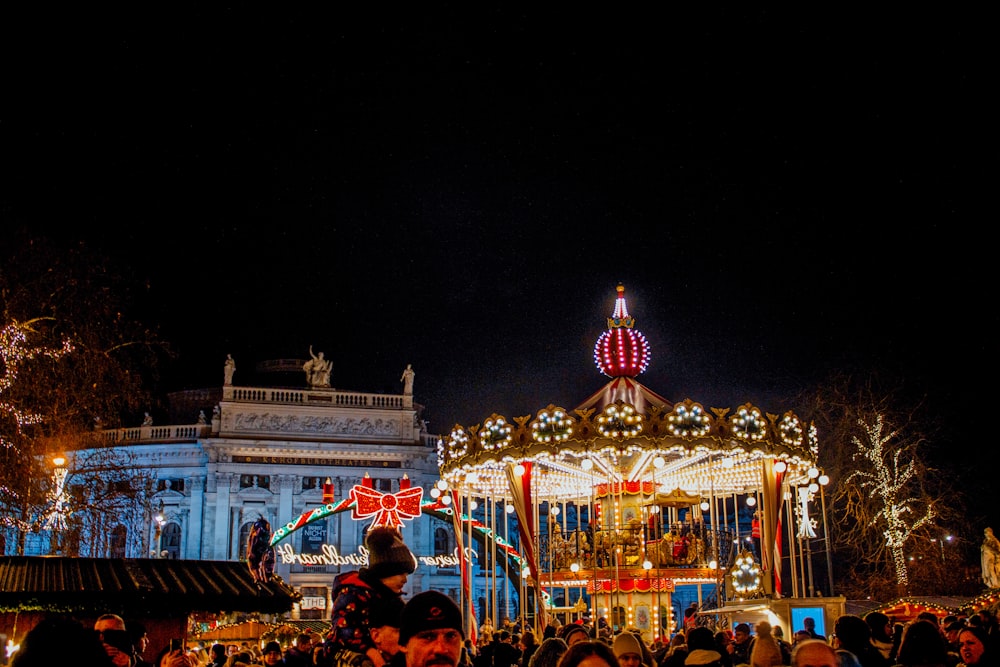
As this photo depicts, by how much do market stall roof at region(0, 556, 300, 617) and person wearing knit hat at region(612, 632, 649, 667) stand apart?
23.9 ft

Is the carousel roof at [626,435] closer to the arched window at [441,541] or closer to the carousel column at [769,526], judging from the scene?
the carousel column at [769,526]

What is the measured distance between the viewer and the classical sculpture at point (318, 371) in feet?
161

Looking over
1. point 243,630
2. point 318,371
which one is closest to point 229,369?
point 318,371

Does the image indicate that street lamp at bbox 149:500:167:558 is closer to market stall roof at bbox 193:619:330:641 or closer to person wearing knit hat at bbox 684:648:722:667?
market stall roof at bbox 193:619:330:641

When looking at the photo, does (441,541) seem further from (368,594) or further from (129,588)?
(368,594)

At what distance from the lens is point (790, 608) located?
15.8 metres

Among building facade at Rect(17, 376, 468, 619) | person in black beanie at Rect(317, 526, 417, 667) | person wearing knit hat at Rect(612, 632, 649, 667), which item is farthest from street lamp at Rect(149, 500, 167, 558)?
person in black beanie at Rect(317, 526, 417, 667)

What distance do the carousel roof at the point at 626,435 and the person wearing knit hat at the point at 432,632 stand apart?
38.3ft

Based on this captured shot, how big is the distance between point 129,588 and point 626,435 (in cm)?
737

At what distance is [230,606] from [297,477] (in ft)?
116

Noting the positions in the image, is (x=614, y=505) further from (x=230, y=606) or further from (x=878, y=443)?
(x=878, y=443)

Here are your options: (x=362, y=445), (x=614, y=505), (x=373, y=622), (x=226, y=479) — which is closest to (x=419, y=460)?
(x=362, y=445)

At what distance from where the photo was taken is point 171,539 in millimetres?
45781

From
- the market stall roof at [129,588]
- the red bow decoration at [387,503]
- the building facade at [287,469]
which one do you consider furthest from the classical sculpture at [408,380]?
the market stall roof at [129,588]
